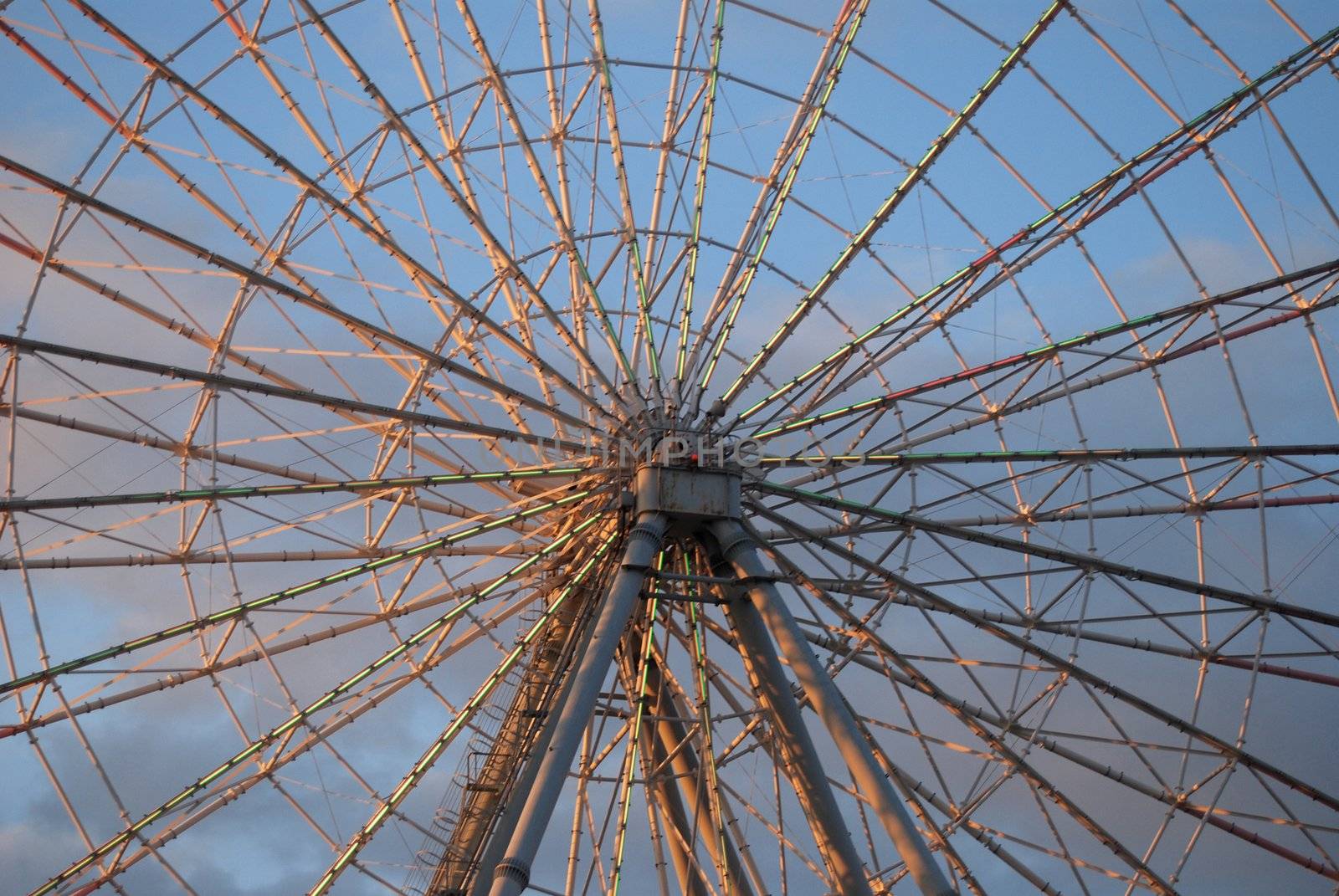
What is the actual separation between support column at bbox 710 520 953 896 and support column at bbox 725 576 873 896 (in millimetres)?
346

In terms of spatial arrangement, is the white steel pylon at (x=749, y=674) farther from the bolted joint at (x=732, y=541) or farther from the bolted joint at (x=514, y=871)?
the bolted joint at (x=514, y=871)

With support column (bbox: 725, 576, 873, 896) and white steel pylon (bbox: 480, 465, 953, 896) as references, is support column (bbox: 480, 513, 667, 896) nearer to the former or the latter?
white steel pylon (bbox: 480, 465, 953, 896)

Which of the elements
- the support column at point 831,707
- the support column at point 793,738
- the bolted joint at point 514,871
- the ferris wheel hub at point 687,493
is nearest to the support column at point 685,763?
the support column at point 793,738

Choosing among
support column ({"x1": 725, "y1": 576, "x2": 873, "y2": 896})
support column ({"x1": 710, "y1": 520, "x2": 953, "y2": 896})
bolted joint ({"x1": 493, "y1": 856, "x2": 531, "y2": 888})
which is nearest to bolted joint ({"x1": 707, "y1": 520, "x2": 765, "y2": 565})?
support column ({"x1": 710, "y1": 520, "x2": 953, "y2": 896})

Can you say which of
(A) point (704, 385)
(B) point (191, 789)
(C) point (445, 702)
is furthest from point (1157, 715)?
(B) point (191, 789)

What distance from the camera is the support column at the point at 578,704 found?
87.6 ft

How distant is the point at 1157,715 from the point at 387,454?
1417cm

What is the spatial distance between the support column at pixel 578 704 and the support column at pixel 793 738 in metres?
1.88

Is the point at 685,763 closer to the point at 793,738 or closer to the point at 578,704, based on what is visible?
the point at 793,738

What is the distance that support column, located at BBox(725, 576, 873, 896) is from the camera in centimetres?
3041

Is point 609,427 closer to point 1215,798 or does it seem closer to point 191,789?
point 191,789

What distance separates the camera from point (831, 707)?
30156 mm

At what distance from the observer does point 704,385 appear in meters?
34.4

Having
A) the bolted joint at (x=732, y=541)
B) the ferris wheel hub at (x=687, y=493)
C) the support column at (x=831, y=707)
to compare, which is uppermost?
the ferris wheel hub at (x=687, y=493)
